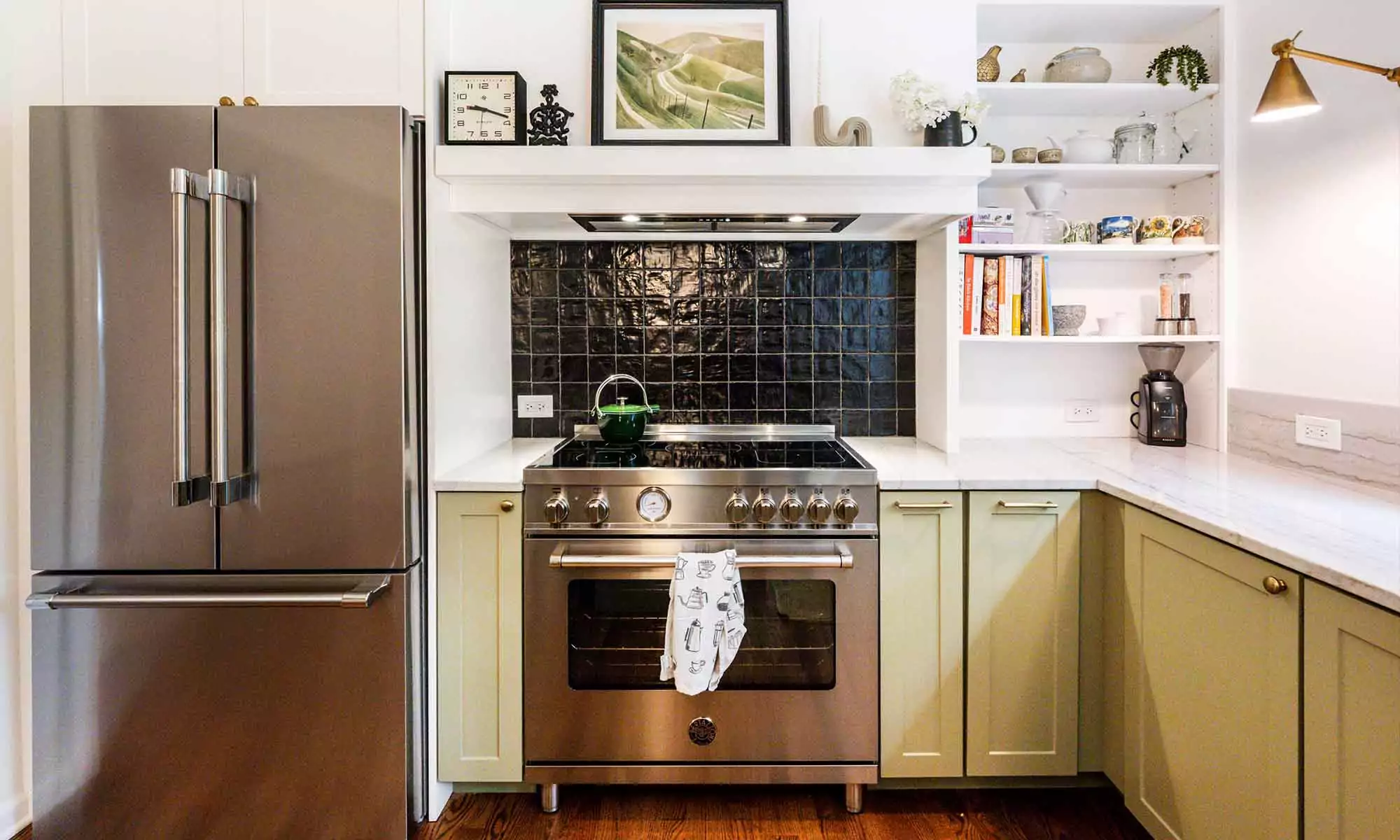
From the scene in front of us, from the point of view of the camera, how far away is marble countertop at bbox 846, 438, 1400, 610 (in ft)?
4.27

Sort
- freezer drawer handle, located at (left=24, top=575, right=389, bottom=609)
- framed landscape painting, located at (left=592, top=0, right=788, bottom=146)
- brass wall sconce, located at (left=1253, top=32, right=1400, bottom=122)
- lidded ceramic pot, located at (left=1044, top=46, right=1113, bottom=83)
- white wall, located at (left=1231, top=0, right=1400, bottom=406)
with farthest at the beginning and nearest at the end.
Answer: lidded ceramic pot, located at (left=1044, top=46, right=1113, bottom=83) → framed landscape painting, located at (left=592, top=0, right=788, bottom=146) → white wall, located at (left=1231, top=0, right=1400, bottom=406) → freezer drawer handle, located at (left=24, top=575, right=389, bottom=609) → brass wall sconce, located at (left=1253, top=32, right=1400, bottom=122)

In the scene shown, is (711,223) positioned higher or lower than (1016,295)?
higher

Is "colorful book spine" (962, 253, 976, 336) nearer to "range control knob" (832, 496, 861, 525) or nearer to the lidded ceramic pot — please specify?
the lidded ceramic pot

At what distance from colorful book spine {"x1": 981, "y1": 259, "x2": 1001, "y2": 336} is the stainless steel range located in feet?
2.67

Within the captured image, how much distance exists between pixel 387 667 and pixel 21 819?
1.09 meters

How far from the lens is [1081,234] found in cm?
252

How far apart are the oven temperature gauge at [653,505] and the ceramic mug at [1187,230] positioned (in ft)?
6.07

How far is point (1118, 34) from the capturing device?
2.59 m

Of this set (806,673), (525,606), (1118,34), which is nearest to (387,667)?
(525,606)

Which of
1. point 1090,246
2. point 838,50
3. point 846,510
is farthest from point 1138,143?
point 846,510

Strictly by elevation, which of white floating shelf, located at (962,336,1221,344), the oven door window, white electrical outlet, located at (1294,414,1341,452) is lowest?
the oven door window

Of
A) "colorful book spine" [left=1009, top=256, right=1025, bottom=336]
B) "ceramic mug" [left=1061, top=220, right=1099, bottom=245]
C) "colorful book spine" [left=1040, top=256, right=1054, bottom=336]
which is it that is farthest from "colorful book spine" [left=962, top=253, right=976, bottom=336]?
"ceramic mug" [left=1061, top=220, right=1099, bottom=245]

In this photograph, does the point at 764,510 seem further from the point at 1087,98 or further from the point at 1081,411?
the point at 1087,98

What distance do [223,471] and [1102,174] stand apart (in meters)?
2.68
